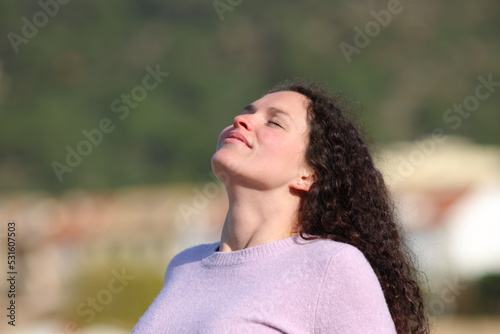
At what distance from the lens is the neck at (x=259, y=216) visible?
116 inches

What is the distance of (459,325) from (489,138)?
41.4 meters

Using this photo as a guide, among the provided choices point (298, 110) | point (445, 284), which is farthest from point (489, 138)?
point (298, 110)

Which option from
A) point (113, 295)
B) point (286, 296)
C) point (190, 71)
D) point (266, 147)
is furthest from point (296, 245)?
point (190, 71)

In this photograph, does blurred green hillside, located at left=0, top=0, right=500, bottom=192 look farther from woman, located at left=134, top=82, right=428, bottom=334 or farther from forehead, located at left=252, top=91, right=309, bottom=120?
woman, located at left=134, top=82, right=428, bottom=334

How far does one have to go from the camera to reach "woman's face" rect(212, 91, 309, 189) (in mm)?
2916

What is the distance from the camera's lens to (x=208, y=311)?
106 inches

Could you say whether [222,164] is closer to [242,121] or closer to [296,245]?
[242,121]

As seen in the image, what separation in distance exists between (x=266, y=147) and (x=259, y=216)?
10.8 inches

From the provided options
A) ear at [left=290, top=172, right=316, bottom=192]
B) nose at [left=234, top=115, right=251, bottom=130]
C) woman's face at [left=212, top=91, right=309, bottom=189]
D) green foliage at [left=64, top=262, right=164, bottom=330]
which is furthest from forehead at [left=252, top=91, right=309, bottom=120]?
green foliage at [left=64, top=262, right=164, bottom=330]

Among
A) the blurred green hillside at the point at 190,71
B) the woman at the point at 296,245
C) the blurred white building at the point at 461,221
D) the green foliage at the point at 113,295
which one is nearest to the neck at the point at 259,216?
the woman at the point at 296,245

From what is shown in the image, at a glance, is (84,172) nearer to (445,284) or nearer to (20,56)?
(20,56)

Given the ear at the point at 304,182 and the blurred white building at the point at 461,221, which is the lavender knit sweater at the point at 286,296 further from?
the blurred white building at the point at 461,221

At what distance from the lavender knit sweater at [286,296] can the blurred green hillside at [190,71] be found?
4597 cm

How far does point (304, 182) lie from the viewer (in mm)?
3027
